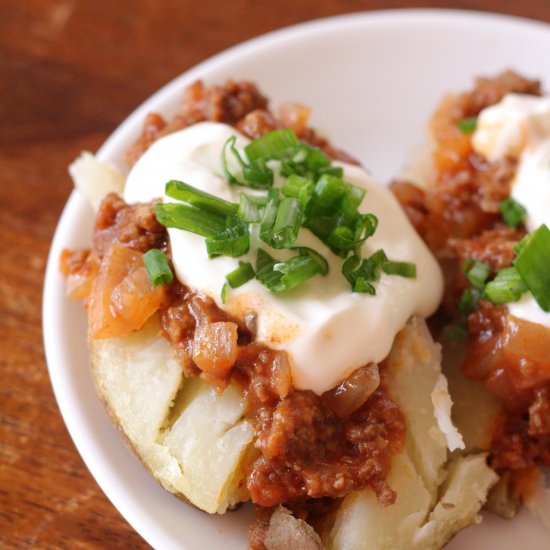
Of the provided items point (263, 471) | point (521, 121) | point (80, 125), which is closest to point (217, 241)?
point (263, 471)

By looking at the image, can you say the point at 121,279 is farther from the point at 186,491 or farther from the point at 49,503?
the point at 49,503

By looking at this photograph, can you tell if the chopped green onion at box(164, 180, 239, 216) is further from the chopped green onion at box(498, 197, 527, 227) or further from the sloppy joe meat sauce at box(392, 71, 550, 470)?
the chopped green onion at box(498, 197, 527, 227)

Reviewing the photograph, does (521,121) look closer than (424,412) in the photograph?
No

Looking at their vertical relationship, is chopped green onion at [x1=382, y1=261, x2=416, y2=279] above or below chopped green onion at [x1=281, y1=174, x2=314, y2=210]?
below

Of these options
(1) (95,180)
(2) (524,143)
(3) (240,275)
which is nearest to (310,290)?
(3) (240,275)

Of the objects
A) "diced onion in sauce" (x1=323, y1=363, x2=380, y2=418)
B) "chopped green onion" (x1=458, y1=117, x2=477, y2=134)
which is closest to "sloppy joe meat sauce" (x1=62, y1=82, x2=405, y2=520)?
"diced onion in sauce" (x1=323, y1=363, x2=380, y2=418)

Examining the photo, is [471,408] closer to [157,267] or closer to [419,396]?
[419,396]
